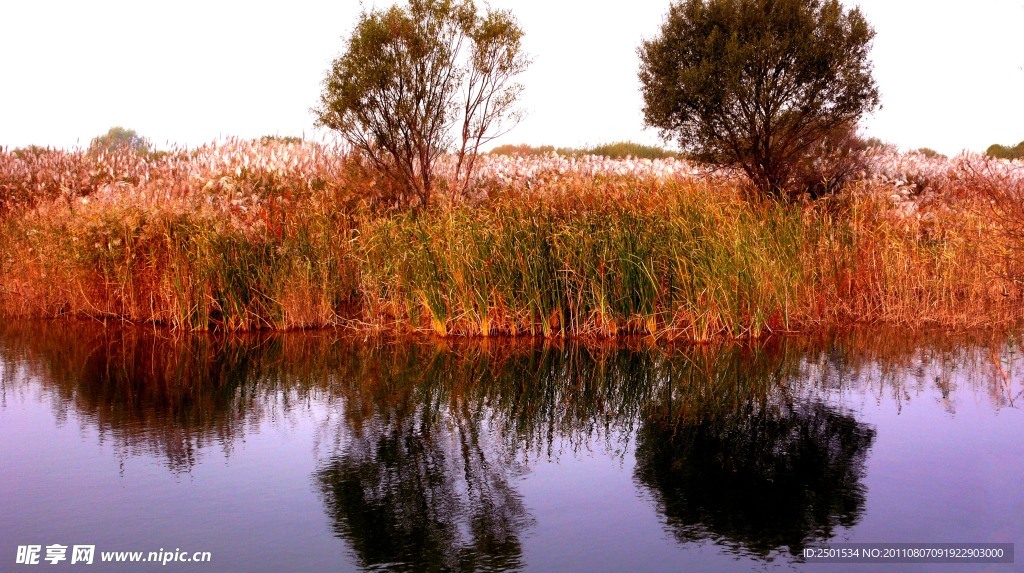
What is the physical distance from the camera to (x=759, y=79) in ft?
57.9

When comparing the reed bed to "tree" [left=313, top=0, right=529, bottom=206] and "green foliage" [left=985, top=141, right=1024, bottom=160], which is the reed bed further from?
"green foliage" [left=985, top=141, right=1024, bottom=160]

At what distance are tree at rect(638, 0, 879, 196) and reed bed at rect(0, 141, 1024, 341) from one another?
4712mm

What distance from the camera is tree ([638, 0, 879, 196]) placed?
57.5 feet

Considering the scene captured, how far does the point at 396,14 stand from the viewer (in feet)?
54.0

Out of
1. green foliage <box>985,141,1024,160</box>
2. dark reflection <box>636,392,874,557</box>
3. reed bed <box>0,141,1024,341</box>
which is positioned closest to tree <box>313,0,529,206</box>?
reed bed <box>0,141,1024,341</box>

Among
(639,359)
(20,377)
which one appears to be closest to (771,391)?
(639,359)

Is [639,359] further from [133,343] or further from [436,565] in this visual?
[133,343]

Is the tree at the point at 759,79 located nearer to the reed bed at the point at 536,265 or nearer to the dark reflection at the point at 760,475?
the reed bed at the point at 536,265

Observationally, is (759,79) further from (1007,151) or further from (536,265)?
(1007,151)

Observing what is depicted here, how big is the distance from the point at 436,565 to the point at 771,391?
172 inches

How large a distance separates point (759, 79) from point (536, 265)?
Result: 954cm

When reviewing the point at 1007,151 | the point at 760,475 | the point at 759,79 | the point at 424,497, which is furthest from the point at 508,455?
the point at 1007,151

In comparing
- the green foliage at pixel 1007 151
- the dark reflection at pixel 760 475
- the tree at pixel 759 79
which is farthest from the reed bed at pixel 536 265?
the green foliage at pixel 1007 151

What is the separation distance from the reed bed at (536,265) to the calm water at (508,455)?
40.3 inches
